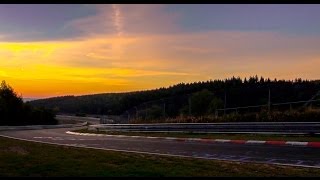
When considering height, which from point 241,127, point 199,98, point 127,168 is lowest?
point 127,168

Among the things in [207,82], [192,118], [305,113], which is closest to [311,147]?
[305,113]

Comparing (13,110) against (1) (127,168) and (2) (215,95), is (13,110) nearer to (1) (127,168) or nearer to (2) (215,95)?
(2) (215,95)

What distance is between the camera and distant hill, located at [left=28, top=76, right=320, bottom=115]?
32.5 m

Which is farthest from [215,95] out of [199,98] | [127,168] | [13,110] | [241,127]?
[127,168]

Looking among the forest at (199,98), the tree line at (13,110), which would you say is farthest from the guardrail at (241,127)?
the tree line at (13,110)

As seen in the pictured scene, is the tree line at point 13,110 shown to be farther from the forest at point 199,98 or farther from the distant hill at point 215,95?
the forest at point 199,98

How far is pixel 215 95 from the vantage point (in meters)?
44.6

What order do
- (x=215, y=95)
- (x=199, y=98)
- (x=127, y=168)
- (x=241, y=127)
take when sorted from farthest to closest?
1. (x=199, y=98)
2. (x=215, y=95)
3. (x=241, y=127)
4. (x=127, y=168)

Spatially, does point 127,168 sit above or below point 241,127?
below

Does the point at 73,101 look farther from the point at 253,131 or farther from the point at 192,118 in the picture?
the point at 253,131

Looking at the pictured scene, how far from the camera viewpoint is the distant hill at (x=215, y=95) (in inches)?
1278

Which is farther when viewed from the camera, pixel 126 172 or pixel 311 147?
pixel 311 147

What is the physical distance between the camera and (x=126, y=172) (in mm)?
10086
